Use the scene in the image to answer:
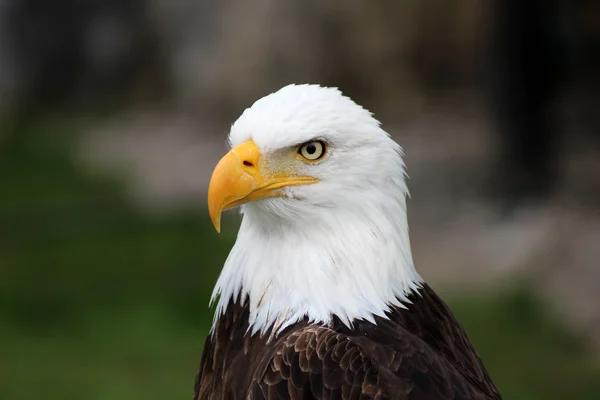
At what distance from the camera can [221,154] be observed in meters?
8.78

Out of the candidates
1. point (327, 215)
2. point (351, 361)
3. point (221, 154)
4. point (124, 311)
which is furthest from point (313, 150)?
point (221, 154)

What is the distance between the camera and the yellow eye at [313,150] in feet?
8.64

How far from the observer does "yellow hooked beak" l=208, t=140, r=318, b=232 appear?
100 inches

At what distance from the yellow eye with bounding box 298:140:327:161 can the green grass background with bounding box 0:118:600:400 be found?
2.96 m

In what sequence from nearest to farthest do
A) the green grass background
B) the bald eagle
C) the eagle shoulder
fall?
the eagle shoulder → the bald eagle → the green grass background

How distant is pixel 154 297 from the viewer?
6.65 m

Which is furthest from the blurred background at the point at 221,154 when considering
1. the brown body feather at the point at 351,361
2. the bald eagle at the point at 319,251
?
the bald eagle at the point at 319,251

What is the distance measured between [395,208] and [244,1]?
7.63 metres

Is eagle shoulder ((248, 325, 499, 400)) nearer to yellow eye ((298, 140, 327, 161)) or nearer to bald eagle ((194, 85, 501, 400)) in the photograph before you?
bald eagle ((194, 85, 501, 400))

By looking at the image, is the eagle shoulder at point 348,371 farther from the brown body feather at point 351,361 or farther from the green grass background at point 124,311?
the green grass background at point 124,311

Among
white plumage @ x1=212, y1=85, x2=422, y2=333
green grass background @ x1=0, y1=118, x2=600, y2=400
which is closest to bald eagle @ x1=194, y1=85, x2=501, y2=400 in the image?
white plumage @ x1=212, y1=85, x2=422, y2=333

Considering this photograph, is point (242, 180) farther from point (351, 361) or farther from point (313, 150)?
point (351, 361)

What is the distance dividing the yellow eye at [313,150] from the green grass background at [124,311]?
2.96 metres

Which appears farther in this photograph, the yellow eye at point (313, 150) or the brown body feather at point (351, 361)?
the yellow eye at point (313, 150)
